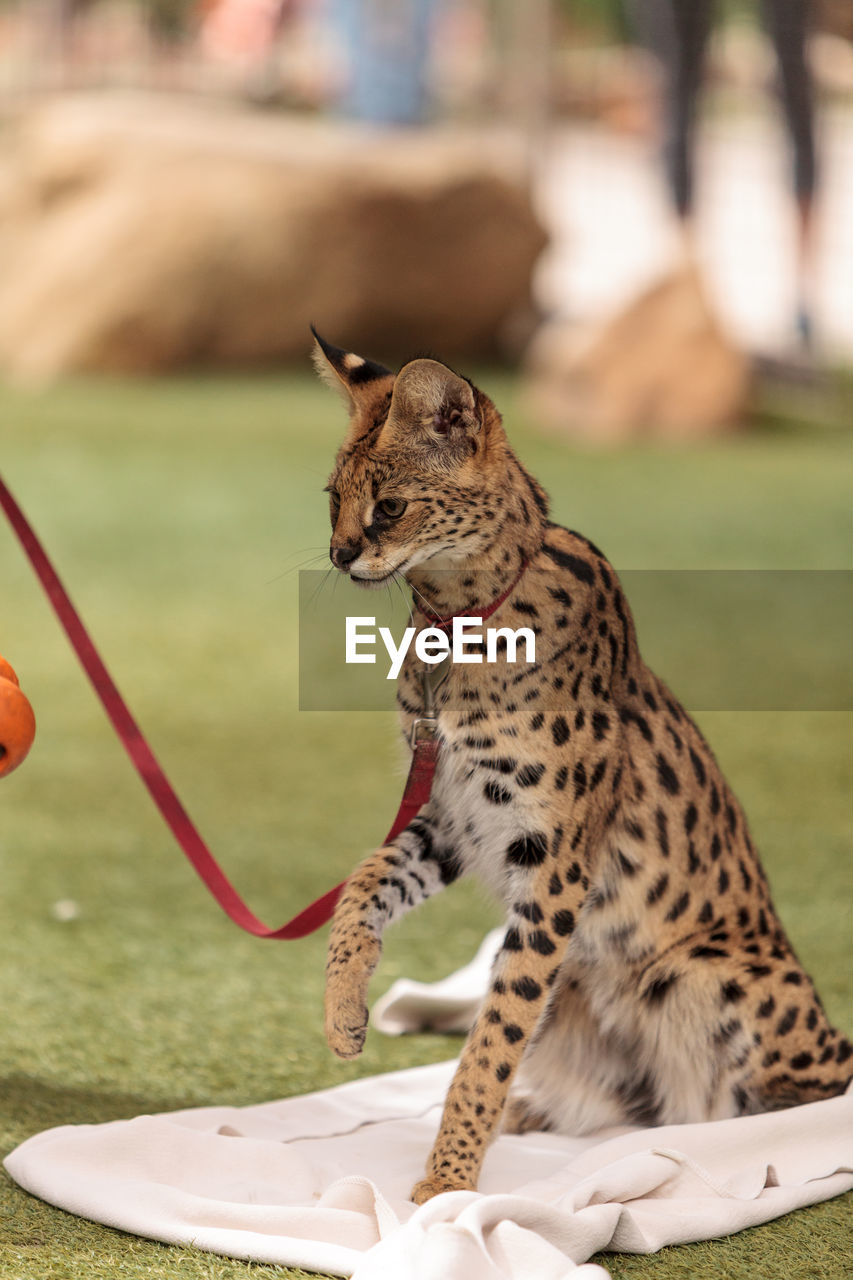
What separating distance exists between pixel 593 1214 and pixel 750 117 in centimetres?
1214

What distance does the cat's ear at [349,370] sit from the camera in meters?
2.42

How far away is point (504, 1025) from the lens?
2365 millimetres

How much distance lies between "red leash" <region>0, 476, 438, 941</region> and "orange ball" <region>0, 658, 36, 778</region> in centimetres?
41

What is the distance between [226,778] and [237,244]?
526 centimetres

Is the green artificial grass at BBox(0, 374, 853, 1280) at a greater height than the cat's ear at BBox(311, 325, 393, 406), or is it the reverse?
the cat's ear at BBox(311, 325, 393, 406)

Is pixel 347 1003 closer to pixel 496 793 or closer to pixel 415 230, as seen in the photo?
pixel 496 793

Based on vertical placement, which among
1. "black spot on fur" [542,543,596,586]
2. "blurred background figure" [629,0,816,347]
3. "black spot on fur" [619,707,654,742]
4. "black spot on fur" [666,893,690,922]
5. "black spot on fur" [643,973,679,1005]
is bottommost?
"black spot on fur" [643,973,679,1005]

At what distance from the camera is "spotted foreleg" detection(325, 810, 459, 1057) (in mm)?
2371

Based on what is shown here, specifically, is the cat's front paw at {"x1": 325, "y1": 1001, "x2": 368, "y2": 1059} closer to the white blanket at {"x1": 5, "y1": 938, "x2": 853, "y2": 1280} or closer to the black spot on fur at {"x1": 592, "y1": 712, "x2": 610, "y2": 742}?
the white blanket at {"x1": 5, "y1": 938, "x2": 853, "y2": 1280}

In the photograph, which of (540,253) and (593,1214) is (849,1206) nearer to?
(593,1214)

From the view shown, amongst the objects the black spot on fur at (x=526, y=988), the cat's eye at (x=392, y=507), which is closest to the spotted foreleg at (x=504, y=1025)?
the black spot on fur at (x=526, y=988)

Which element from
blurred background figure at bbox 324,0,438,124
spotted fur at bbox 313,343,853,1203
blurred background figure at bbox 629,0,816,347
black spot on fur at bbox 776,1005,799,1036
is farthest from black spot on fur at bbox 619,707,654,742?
blurred background figure at bbox 324,0,438,124

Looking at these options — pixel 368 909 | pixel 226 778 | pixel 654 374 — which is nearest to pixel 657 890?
pixel 368 909

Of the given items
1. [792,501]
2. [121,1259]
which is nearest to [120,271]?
[792,501]
